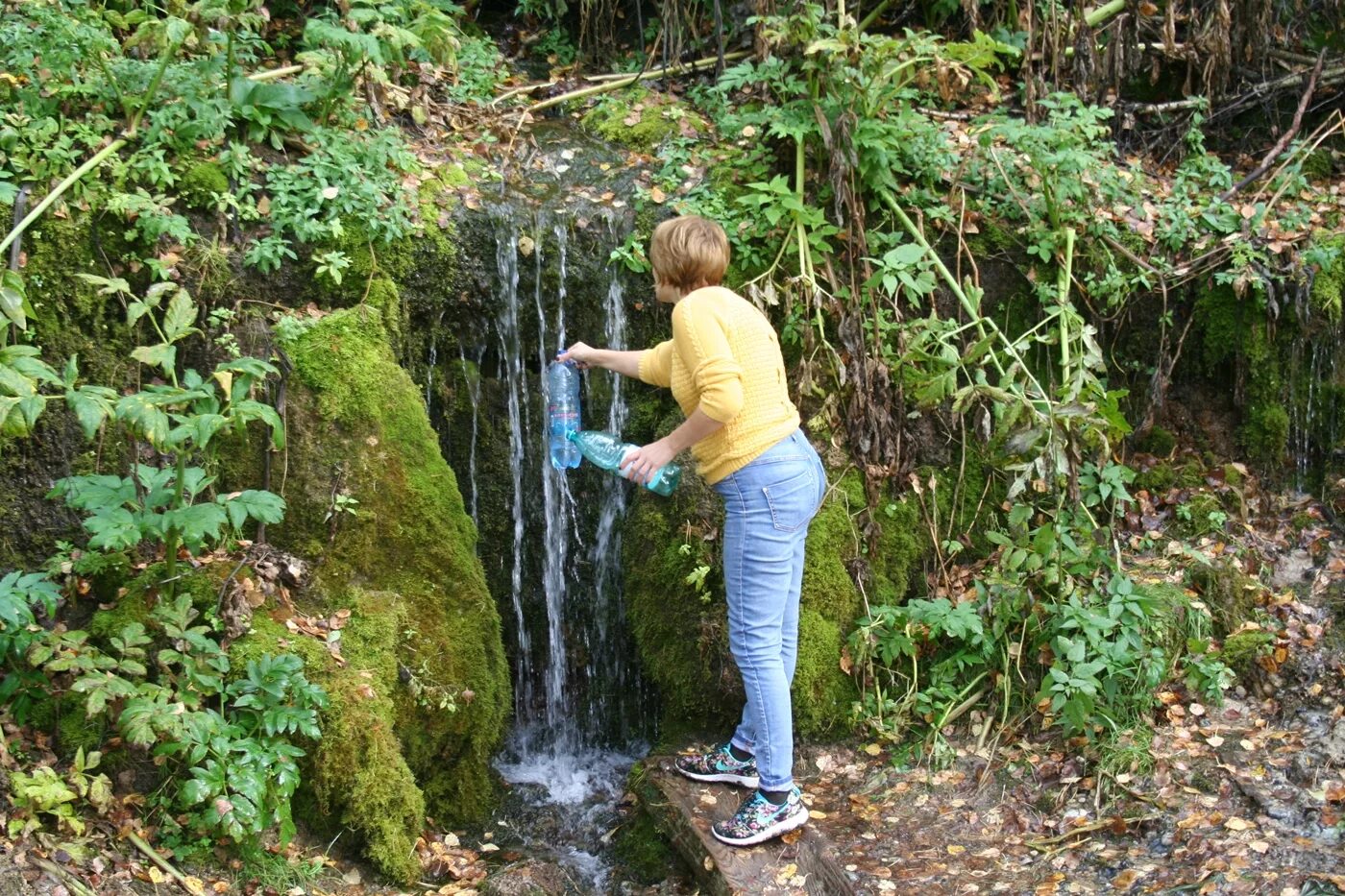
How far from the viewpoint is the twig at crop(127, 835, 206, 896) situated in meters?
3.74

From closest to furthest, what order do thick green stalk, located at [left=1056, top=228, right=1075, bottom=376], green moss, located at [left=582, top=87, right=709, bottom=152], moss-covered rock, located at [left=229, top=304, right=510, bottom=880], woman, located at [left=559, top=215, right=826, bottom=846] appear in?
woman, located at [left=559, top=215, right=826, bottom=846] < moss-covered rock, located at [left=229, top=304, right=510, bottom=880] < thick green stalk, located at [left=1056, top=228, right=1075, bottom=376] < green moss, located at [left=582, top=87, right=709, bottom=152]

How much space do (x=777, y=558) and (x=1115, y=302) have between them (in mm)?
3250

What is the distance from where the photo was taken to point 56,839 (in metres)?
3.66

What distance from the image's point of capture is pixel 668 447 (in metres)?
3.83

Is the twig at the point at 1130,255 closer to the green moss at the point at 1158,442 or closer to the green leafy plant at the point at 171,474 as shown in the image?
the green moss at the point at 1158,442

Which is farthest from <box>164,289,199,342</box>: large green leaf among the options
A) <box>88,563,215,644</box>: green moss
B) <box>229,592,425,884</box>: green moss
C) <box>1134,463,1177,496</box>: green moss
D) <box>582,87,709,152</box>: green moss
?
<box>1134,463,1177,496</box>: green moss

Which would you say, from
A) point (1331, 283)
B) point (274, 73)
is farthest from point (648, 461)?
point (1331, 283)

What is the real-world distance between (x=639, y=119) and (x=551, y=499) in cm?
254

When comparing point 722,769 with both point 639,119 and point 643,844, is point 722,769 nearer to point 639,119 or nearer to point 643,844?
point 643,844

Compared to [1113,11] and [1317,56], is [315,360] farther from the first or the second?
[1317,56]

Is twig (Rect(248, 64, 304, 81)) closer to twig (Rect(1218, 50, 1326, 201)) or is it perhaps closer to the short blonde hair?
the short blonde hair

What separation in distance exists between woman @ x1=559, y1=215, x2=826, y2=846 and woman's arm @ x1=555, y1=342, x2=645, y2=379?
0.09m

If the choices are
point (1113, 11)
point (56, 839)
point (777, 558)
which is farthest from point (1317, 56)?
point (56, 839)

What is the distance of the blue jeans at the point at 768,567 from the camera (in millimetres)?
3910
